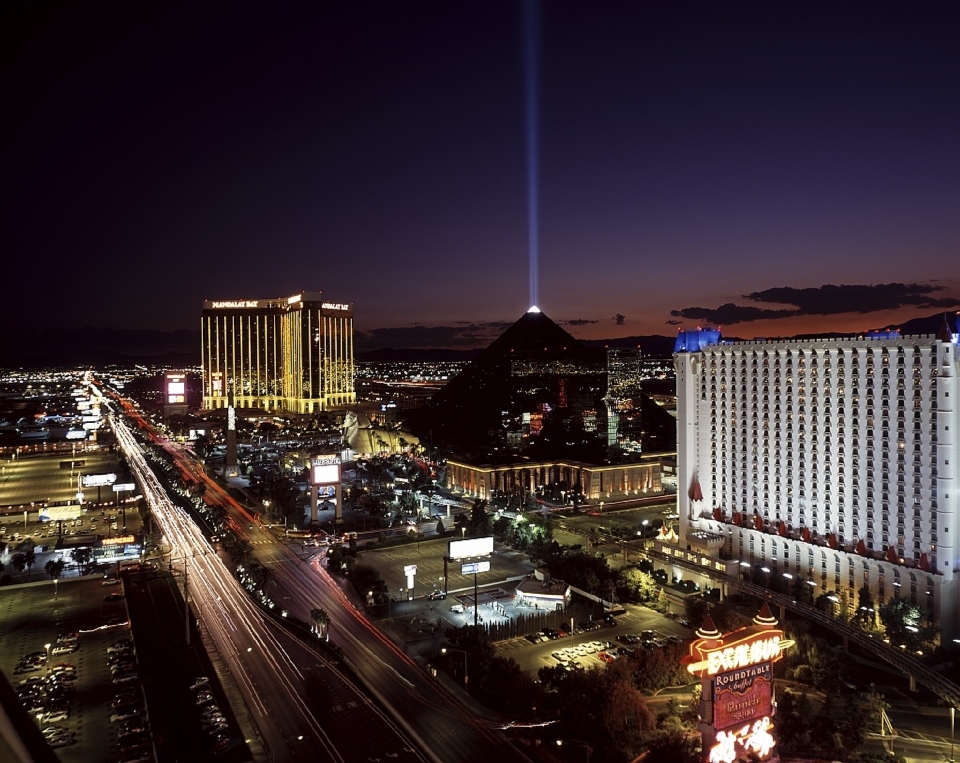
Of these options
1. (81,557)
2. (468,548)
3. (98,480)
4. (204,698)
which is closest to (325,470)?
(468,548)

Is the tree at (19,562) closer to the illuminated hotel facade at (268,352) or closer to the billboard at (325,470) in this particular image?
the billboard at (325,470)

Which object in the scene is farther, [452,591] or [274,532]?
[274,532]

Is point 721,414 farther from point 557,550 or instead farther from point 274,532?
point 274,532

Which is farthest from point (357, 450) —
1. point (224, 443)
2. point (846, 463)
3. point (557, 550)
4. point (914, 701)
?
point (914, 701)

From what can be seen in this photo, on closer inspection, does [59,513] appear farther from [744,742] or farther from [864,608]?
[864,608]

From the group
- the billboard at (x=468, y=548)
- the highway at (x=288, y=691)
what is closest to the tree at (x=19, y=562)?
the highway at (x=288, y=691)

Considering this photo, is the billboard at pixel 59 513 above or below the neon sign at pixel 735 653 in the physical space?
below

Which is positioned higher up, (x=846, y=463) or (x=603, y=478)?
(x=846, y=463)

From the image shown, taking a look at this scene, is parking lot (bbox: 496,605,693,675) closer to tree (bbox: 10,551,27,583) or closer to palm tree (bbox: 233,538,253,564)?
palm tree (bbox: 233,538,253,564)
